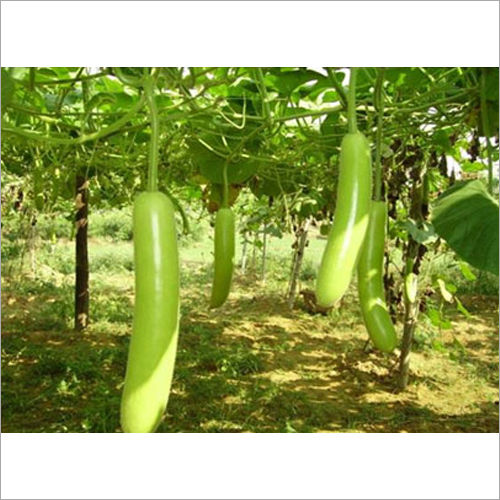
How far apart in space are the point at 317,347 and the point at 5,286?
3615 mm

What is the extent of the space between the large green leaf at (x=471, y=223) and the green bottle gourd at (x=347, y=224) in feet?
1.72

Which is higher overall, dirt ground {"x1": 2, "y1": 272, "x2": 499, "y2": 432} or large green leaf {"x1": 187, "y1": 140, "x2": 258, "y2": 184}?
large green leaf {"x1": 187, "y1": 140, "x2": 258, "y2": 184}

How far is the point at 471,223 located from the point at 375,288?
41 centimetres

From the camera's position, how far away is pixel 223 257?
3.56 ft

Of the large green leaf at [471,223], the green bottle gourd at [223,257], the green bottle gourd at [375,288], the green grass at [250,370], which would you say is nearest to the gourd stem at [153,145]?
the green bottle gourd at [375,288]

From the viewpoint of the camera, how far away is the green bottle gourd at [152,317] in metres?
0.56

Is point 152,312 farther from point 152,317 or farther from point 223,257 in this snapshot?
point 223,257

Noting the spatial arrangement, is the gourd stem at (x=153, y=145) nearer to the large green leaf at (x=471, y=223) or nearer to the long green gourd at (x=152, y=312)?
the long green gourd at (x=152, y=312)

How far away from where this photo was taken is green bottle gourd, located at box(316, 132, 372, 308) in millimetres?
587

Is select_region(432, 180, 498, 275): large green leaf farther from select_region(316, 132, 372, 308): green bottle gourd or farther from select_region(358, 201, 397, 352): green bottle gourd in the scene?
select_region(316, 132, 372, 308): green bottle gourd

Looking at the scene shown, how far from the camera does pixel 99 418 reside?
10.0ft

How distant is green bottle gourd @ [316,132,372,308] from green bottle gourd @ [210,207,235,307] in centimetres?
47

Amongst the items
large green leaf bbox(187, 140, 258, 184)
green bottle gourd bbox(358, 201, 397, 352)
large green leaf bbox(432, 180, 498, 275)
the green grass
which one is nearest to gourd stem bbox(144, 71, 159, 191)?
green bottle gourd bbox(358, 201, 397, 352)

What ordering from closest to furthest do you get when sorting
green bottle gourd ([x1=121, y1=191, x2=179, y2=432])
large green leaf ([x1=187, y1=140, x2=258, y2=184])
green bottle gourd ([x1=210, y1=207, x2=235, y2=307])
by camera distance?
green bottle gourd ([x1=121, y1=191, x2=179, y2=432]), green bottle gourd ([x1=210, y1=207, x2=235, y2=307]), large green leaf ([x1=187, y1=140, x2=258, y2=184])
